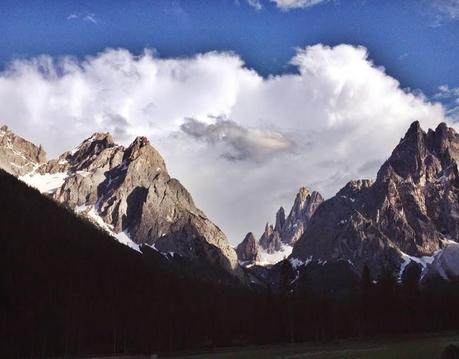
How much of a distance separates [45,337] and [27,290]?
37827 mm

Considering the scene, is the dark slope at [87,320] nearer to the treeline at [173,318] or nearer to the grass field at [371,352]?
the treeline at [173,318]

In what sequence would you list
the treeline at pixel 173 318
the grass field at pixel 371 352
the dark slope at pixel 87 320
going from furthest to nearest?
the treeline at pixel 173 318
the dark slope at pixel 87 320
the grass field at pixel 371 352

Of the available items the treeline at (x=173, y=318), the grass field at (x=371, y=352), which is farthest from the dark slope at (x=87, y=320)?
the grass field at (x=371, y=352)

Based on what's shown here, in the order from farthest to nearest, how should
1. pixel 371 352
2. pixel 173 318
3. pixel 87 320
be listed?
pixel 173 318 → pixel 87 320 → pixel 371 352

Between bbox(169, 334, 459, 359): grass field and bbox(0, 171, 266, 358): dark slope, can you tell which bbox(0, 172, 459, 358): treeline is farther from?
bbox(169, 334, 459, 359): grass field

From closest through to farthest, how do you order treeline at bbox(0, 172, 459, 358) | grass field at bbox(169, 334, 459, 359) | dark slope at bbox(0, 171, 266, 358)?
grass field at bbox(169, 334, 459, 359) → dark slope at bbox(0, 171, 266, 358) → treeline at bbox(0, 172, 459, 358)

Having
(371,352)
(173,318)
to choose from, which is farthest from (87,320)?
(371,352)

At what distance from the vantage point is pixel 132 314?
17125cm

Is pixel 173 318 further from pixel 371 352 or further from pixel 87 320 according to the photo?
pixel 371 352

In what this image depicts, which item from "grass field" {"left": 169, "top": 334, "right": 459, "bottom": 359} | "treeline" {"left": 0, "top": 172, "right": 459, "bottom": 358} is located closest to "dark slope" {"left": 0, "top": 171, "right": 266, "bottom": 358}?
"treeline" {"left": 0, "top": 172, "right": 459, "bottom": 358}

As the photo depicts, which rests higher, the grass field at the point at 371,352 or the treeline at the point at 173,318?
the treeline at the point at 173,318

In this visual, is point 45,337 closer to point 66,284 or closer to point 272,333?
point 66,284

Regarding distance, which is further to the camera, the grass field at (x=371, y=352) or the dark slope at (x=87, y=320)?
the dark slope at (x=87, y=320)

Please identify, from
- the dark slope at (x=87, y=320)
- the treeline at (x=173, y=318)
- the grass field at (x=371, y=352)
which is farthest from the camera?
the treeline at (x=173, y=318)
